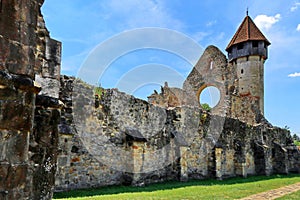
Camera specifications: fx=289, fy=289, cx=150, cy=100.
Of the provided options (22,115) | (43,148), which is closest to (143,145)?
(43,148)

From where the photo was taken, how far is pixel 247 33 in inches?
1298

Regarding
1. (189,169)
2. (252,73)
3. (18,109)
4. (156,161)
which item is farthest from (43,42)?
(252,73)

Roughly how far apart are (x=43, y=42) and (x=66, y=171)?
6.23 metres

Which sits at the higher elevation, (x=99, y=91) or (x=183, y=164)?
(x=99, y=91)

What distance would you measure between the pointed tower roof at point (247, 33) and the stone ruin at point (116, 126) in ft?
0.48

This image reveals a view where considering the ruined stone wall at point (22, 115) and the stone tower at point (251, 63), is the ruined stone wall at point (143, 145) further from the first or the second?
the stone tower at point (251, 63)

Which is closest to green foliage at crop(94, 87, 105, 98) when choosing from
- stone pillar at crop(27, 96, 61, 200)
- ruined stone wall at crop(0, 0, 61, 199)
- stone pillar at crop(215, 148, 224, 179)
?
stone pillar at crop(27, 96, 61, 200)

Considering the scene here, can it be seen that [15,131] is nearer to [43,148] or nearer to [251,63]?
[43,148]

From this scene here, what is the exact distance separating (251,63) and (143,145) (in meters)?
23.5

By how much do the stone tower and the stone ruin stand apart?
11 centimetres

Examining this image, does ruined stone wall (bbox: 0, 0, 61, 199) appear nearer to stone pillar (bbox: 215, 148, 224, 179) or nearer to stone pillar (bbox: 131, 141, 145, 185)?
stone pillar (bbox: 131, 141, 145, 185)

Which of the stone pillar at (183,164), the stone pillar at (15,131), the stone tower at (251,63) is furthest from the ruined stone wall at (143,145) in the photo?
the stone tower at (251,63)

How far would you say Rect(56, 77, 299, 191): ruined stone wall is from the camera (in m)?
9.88

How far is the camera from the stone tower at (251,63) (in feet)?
102
